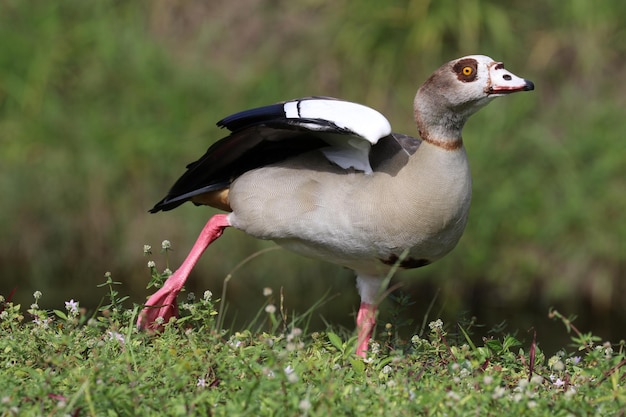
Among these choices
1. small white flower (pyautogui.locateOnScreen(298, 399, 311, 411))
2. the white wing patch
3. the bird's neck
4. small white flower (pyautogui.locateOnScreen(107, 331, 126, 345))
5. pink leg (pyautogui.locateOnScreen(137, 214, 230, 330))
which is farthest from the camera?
pink leg (pyautogui.locateOnScreen(137, 214, 230, 330))

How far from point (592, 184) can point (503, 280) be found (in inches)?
38.8

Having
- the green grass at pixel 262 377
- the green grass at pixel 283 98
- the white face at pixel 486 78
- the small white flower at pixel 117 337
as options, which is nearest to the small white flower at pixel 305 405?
the green grass at pixel 262 377

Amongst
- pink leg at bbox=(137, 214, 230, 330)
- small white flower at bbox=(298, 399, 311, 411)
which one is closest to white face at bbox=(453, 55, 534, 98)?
pink leg at bbox=(137, 214, 230, 330)

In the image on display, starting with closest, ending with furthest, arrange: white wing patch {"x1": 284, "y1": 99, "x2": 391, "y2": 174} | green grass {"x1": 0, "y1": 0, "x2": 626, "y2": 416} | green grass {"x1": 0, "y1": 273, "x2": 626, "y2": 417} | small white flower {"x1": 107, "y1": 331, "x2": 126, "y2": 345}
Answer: green grass {"x1": 0, "y1": 273, "x2": 626, "y2": 417}, small white flower {"x1": 107, "y1": 331, "x2": 126, "y2": 345}, white wing patch {"x1": 284, "y1": 99, "x2": 391, "y2": 174}, green grass {"x1": 0, "y1": 0, "x2": 626, "y2": 416}

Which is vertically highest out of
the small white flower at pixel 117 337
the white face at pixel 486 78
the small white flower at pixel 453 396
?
the white face at pixel 486 78

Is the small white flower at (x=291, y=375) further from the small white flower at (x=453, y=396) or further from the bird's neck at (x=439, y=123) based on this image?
the bird's neck at (x=439, y=123)

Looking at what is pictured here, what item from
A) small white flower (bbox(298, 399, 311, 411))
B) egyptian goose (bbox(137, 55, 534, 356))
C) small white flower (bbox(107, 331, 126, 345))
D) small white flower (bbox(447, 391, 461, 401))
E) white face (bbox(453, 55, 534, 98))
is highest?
white face (bbox(453, 55, 534, 98))

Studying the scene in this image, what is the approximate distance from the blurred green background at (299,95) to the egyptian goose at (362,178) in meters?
2.49

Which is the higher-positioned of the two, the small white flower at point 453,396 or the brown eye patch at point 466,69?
the brown eye patch at point 466,69

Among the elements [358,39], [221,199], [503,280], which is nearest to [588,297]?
[503,280]

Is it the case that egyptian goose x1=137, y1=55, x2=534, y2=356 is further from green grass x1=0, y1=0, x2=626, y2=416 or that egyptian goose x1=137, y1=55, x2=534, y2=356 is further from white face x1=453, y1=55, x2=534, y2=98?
green grass x1=0, y1=0, x2=626, y2=416

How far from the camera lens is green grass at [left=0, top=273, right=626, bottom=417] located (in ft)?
10.7

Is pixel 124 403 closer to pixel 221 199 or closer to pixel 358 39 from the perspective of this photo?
pixel 221 199

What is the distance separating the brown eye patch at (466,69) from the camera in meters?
4.64
